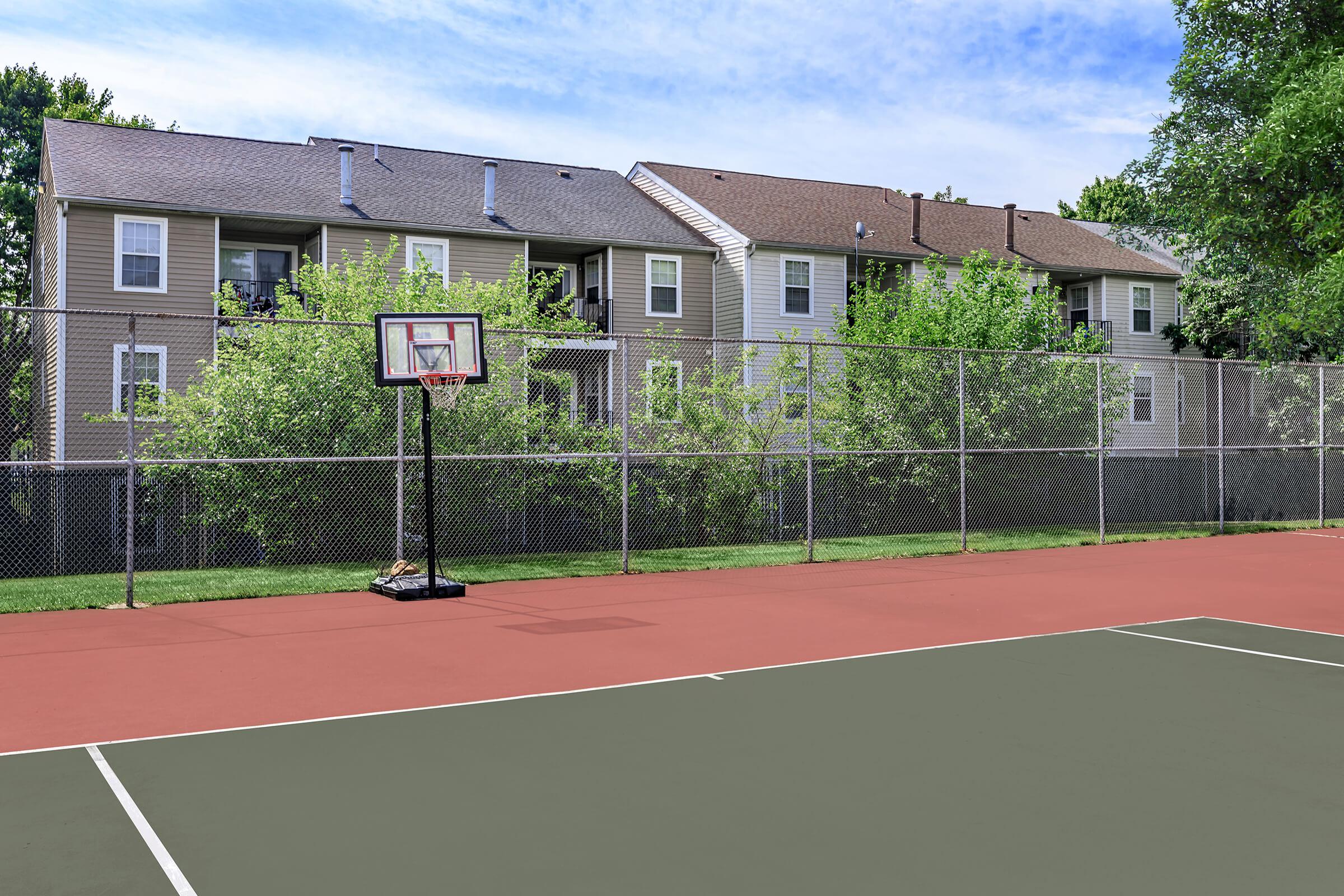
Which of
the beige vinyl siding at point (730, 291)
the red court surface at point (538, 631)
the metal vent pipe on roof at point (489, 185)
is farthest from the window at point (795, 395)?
the metal vent pipe on roof at point (489, 185)

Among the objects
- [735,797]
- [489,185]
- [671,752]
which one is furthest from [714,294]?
[735,797]

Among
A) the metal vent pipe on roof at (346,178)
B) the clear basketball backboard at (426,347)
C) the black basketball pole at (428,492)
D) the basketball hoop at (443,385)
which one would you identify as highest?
the metal vent pipe on roof at (346,178)

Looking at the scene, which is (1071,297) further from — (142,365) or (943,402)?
(142,365)

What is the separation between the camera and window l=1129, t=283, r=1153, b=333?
3506 cm

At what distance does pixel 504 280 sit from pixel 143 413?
1083 cm

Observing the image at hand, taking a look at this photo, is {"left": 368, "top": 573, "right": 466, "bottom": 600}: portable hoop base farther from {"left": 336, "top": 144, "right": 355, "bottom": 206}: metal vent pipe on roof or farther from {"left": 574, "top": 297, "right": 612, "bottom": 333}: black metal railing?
{"left": 574, "top": 297, "right": 612, "bottom": 333}: black metal railing

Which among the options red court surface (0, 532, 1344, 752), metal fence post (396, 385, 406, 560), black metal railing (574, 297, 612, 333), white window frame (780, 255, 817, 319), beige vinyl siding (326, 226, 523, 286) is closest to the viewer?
red court surface (0, 532, 1344, 752)

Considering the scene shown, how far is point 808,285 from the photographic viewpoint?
2998 cm

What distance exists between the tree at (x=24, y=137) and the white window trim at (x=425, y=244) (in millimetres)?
15437

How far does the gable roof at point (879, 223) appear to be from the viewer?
30.5 metres

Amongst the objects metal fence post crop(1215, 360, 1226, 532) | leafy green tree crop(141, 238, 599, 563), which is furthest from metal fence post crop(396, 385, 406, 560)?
metal fence post crop(1215, 360, 1226, 532)

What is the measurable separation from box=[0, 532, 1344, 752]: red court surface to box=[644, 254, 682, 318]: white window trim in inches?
572

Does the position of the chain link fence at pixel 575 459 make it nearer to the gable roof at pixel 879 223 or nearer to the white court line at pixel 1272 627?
the white court line at pixel 1272 627

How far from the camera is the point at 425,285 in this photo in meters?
18.5
